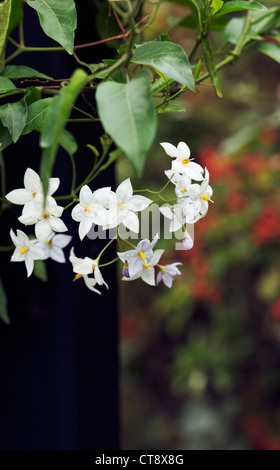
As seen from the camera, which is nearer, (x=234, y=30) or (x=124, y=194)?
(x=124, y=194)

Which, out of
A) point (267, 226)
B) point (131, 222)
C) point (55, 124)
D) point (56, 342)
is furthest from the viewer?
point (267, 226)

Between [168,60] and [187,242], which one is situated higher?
[168,60]

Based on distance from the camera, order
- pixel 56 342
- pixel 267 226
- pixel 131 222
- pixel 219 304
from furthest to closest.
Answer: pixel 219 304 < pixel 267 226 < pixel 56 342 < pixel 131 222

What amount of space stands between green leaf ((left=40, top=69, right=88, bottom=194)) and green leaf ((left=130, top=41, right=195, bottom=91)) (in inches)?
3.1

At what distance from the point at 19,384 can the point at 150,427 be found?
5.41 feet

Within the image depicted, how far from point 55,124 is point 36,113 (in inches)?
5.4

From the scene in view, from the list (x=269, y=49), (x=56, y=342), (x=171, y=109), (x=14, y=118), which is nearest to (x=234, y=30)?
(x=269, y=49)

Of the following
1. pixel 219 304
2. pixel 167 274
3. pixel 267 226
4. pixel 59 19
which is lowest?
pixel 219 304

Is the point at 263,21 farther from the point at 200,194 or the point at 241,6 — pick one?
A: the point at 200,194

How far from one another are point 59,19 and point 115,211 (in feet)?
0.56

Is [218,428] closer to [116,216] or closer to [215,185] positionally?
[215,185]

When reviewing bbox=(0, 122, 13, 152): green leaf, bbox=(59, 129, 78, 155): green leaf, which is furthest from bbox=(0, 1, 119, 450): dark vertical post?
bbox=(0, 122, 13, 152): green leaf

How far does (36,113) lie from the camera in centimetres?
41

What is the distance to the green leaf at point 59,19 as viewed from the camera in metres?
0.41
